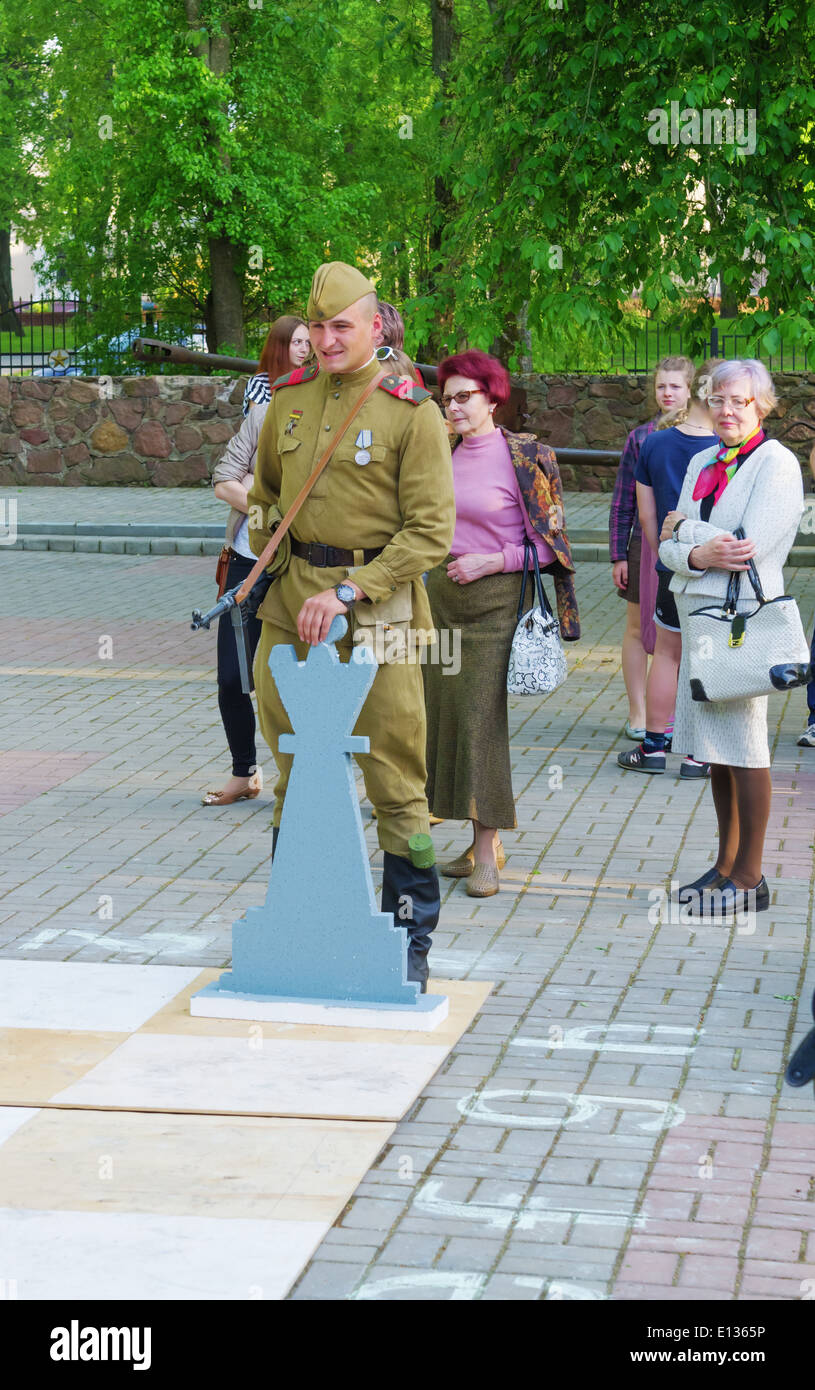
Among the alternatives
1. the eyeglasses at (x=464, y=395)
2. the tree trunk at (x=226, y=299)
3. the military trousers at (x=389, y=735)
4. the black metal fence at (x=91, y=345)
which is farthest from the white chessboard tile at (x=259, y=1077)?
the tree trunk at (x=226, y=299)

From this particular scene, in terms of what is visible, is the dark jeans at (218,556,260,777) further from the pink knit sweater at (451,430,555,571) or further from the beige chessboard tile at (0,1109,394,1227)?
the beige chessboard tile at (0,1109,394,1227)

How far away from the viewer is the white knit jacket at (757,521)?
6023mm

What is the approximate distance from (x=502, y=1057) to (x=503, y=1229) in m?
1.04

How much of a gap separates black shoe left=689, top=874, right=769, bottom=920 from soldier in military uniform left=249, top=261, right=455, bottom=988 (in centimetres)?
127

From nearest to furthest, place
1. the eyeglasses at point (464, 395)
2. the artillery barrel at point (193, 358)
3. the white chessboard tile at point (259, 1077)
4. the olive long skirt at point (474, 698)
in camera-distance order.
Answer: the white chessboard tile at point (259, 1077)
the eyeglasses at point (464, 395)
the olive long skirt at point (474, 698)
the artillery barrel at point (193, 358)

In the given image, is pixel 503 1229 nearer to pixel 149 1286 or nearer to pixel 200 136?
pixel 149 1286

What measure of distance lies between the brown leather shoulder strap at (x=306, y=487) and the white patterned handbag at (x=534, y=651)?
146 centimetres

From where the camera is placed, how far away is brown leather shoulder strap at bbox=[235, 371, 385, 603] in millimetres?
5129

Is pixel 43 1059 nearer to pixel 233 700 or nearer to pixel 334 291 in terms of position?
pixel 334 291

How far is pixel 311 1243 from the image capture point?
3.78 metres

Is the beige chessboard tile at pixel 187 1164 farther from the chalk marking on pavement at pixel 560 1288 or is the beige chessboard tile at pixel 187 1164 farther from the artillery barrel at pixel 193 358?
the artillery barrel at pixel 193 358

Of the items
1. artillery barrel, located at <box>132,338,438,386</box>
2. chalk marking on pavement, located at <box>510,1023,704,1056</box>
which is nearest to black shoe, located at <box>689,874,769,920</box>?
chalk marking on pavement, located at <box>510,1023,704,1056</box>

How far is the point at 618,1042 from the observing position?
4992mm

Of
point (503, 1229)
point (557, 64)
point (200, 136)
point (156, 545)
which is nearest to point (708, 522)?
point (503, 1229)
